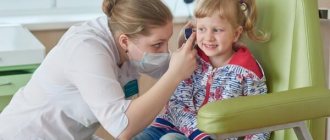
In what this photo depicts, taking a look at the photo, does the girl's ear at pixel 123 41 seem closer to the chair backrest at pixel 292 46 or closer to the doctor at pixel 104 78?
the doctor at pixel 104 78

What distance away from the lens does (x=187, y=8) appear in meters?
3.04

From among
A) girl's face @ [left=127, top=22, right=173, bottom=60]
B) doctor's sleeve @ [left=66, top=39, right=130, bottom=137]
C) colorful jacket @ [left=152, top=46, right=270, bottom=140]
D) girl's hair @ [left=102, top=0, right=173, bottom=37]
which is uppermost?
girl's hair @ [left=102, top=0, right=173, bottom=37]

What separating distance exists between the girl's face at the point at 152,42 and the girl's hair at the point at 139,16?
0.6 inches

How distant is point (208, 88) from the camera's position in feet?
5.90

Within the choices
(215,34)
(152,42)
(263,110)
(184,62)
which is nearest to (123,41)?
(152,42)

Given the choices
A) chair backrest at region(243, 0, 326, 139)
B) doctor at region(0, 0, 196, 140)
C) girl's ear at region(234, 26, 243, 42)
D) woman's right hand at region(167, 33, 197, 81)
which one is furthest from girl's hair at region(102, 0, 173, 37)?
chair backrest at region(243, 0, 326, 139)

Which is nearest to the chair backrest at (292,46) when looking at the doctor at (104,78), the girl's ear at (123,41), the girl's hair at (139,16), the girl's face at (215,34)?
the girl's face at (215,34)

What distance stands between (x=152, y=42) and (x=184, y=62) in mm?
114

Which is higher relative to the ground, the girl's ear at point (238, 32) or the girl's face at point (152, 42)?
the girl's face at point (152, 42)

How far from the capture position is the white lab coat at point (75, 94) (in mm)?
1515

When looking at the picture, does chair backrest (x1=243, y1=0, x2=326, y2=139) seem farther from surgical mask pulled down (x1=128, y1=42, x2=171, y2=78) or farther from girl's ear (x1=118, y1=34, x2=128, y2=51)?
girl's ear (x1=118, y1=34, x2=128, y2=51)

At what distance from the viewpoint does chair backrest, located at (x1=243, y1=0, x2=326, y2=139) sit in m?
1.65

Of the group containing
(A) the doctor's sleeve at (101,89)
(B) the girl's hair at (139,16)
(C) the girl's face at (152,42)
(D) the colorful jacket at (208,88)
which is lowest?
(D) the colorful jacket at (208,88)

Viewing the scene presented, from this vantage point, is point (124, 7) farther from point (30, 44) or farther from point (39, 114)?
point (30, 44)
